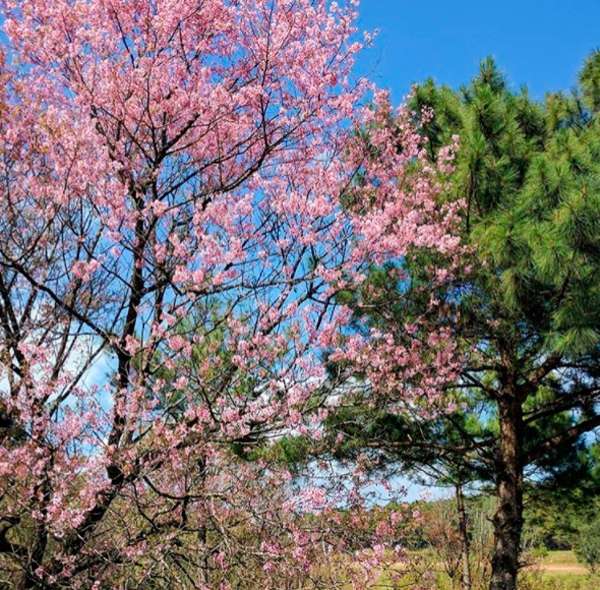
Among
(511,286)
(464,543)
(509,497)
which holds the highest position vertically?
(511,286)

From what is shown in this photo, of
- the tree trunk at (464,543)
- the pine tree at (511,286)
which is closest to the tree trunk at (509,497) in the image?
the pine tree at (511,286)

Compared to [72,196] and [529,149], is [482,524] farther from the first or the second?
[72,196]

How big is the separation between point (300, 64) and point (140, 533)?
12.2 feet

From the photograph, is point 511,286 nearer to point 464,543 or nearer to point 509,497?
point 509,497

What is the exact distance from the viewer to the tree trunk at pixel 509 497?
7.55m

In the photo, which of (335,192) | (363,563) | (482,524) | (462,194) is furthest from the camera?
(482,524)

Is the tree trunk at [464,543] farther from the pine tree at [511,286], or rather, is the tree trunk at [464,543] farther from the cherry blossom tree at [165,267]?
the cherry blossom tree at [165,267]

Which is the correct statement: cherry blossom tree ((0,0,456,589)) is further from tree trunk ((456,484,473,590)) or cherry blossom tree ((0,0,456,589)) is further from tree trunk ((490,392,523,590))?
tree trunk ((456,484,473,590))

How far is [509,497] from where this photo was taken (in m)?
7.65

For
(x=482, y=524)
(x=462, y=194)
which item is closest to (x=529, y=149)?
(x=462, y=194)

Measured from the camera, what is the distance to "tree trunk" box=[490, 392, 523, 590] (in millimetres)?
7547

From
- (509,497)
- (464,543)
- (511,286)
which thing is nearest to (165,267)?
→ (511,286)

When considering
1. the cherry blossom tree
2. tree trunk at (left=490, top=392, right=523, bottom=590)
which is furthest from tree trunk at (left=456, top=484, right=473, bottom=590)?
the cherry blossom tree

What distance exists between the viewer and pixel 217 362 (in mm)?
4789
